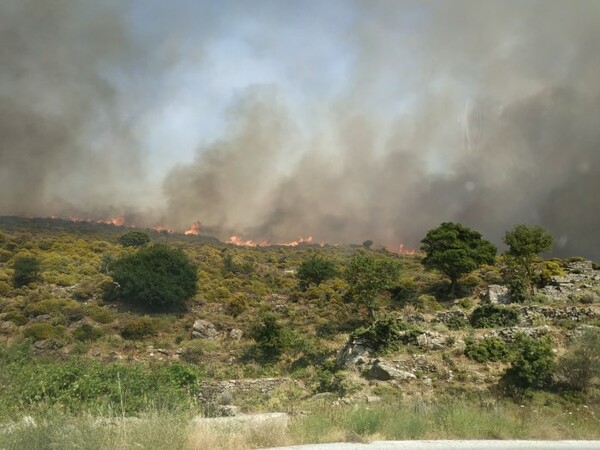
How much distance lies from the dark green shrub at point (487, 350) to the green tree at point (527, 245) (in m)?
21.1

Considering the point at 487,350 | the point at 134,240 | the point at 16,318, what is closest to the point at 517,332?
the point at 487,350

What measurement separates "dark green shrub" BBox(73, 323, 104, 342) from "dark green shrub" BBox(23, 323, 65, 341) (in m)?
1.37

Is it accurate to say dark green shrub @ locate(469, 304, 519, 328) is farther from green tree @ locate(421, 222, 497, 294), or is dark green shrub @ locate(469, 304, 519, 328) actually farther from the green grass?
the green grass

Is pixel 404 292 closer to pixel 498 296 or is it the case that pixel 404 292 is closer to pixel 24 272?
pixel 498 296

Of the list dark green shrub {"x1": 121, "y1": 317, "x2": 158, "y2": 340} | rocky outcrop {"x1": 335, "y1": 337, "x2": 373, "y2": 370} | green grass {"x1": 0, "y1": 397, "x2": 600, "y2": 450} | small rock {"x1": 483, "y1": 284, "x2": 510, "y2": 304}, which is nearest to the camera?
green grass {"x1": 0, "y1": 397, "x2": 600, "y2": 450}

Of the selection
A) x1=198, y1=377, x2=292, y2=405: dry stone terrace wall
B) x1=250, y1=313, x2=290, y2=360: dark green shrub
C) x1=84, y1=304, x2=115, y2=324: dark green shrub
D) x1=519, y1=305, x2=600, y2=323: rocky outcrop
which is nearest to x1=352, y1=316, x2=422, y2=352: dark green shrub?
x1=198, y1=377, x2=292, y2=405: dry stone terrace wall

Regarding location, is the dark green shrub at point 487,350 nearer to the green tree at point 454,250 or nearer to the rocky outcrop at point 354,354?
the rocky outcrop at point 354,354

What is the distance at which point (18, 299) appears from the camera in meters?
47.4

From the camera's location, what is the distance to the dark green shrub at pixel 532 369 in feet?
60.6

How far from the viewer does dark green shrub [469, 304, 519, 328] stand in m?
28.7

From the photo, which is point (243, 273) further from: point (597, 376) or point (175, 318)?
point (597, 376)

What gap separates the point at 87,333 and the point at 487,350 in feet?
113

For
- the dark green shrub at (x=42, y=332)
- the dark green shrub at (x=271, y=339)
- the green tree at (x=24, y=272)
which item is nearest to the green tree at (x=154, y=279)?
the green tree at (x=24, y=272)

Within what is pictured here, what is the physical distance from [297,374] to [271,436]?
72.5 ft
